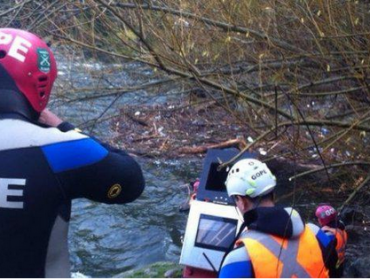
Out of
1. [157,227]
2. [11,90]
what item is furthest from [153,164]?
[11,90]

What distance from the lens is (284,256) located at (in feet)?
9.77

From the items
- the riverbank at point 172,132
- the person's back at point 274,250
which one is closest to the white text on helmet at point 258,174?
the person's back at point 274,250

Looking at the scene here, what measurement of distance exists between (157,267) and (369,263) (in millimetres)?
1693

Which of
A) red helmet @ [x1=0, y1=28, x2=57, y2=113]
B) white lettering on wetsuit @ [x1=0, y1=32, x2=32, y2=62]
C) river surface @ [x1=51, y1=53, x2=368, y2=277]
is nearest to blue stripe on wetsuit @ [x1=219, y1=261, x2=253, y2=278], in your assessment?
red helmet @ [x1=0, y1=28, x2=57, y2=113]

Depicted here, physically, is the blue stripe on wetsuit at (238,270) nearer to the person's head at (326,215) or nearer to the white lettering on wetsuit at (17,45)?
the white lettering on wetsuit at (17,45)

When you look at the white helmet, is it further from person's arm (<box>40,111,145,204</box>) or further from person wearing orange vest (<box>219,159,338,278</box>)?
person's arm (<box>40,111,145,204</box>)

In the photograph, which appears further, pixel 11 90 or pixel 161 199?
pixel 161 199

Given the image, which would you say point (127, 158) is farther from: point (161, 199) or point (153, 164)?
point (153, 164)

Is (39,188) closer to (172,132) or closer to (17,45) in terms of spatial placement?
(17,45)

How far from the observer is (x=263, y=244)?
9.70 ft

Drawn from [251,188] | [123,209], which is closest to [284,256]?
[251,188]

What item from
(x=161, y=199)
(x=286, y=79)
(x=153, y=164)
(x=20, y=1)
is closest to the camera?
(x=286, y=79)

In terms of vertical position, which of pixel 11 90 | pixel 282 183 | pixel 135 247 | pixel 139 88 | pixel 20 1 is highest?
pixel 11 90

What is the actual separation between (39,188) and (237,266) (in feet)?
3.42
